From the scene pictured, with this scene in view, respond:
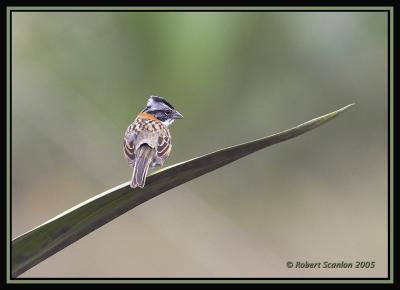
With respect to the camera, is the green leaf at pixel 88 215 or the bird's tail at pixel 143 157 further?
the bird's tail at pixel 143 157

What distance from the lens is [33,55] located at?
7.11 meters

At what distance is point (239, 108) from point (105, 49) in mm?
2104

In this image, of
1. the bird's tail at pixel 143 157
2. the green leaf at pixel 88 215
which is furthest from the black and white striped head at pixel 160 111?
the green leaf at pixel 88 215

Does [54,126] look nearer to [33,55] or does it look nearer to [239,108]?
[33,55]

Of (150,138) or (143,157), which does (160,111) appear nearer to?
(150,138)

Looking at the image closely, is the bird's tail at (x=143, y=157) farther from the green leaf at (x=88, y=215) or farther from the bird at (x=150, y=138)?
the green leaf at (x=88, y=215)

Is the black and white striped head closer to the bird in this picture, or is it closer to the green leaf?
the bird

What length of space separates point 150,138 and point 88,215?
5.32ft

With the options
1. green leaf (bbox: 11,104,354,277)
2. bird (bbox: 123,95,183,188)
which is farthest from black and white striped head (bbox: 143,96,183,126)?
green leaf (bbox: 11,104,354,277)

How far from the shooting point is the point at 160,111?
318 centimetres

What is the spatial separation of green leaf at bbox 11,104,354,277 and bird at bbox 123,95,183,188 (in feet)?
3.79

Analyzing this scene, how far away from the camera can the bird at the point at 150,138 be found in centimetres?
268

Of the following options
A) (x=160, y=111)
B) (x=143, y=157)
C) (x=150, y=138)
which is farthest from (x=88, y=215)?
(x=160, y=111)

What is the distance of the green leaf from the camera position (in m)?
1.20
